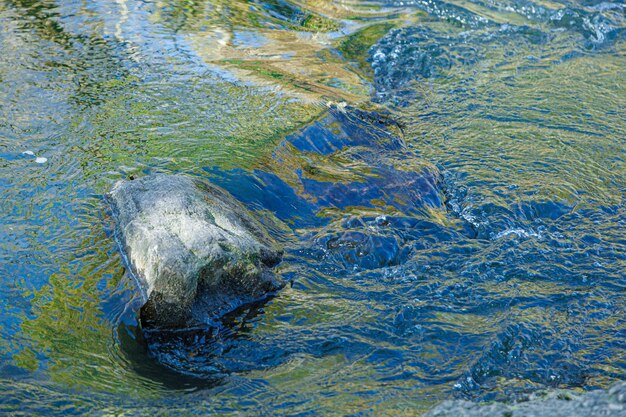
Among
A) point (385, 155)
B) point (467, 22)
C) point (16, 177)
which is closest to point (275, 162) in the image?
point (385, 155)

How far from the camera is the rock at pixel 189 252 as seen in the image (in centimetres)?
361

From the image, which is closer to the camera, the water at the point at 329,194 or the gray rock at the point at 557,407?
the gray rock at the point at 557,407

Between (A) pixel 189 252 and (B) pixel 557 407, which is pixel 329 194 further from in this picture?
(B) pixel 557 407

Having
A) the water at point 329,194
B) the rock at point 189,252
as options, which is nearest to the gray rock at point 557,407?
the water at point 329,194

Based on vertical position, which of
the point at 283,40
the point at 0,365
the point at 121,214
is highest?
the point at 283,40

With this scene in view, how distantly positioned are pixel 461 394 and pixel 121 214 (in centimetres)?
233

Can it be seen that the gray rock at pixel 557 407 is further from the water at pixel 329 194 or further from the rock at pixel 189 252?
the rock at pixel 189 252

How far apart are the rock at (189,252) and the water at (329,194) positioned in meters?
0.11

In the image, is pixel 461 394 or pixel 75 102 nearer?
pixel 461 394

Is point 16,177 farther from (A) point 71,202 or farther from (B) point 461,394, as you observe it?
(B) point 461,394

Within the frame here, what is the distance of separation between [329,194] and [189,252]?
1533 millimetres

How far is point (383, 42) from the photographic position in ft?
26.9

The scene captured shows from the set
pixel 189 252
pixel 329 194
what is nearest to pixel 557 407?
pixel 189 252

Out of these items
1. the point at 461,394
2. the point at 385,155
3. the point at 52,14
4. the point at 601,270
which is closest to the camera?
the point at 461,394
